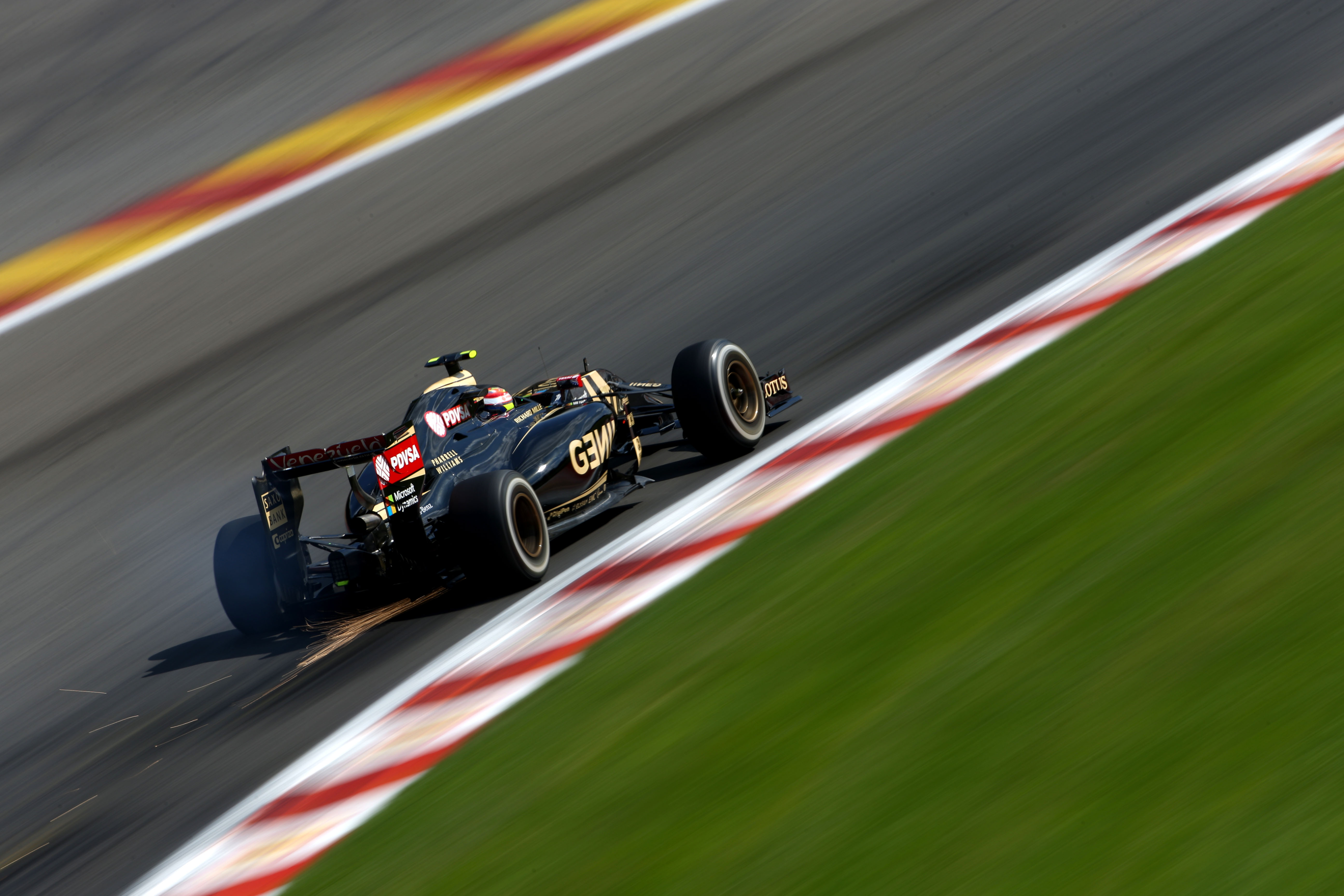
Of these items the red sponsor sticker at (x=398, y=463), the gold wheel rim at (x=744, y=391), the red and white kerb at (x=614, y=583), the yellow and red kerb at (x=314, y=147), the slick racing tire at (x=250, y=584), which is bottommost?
the red and white kerb at (x=614, y=583)

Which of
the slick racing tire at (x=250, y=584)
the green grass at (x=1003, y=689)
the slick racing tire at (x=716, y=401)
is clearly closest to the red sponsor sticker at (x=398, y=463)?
the slick racing tire at (x=250, y=584)

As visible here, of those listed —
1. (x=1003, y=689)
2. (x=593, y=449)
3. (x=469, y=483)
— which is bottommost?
(x=1003, y=689)

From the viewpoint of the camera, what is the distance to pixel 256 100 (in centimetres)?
1491

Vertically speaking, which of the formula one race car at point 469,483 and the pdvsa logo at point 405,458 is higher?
the pdvsa logo at point 405,458

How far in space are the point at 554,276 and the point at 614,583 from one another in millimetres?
5684

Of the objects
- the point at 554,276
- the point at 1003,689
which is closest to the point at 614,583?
the point at 1003,689

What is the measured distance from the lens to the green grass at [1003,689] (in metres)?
2.99

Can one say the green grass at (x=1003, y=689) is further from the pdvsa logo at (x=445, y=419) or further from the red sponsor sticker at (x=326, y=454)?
the pdvsa logo at (x=445, y=419)

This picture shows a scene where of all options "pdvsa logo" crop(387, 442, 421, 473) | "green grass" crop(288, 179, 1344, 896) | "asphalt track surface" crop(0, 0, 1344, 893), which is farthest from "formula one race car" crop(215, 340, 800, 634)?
"green grass" crop(288, 179, 1344, 896)

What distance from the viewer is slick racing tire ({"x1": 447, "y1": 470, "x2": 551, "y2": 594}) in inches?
250

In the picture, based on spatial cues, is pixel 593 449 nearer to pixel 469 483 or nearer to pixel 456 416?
pixel 456 416

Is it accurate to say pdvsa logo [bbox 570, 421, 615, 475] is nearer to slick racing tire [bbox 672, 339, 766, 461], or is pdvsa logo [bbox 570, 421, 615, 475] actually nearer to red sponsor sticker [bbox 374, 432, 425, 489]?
slick racing tire [bbox 672, 339, 766, 461]

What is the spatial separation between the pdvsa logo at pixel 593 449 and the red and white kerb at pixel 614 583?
0.48m

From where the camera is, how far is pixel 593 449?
7340mm
